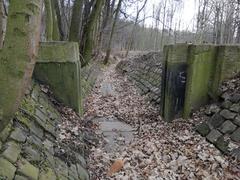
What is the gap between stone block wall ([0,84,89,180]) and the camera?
3318 millimetres

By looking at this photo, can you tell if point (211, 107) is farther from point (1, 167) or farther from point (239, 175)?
point (1, 167)

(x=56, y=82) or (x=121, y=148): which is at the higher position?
(x=56, y=82)

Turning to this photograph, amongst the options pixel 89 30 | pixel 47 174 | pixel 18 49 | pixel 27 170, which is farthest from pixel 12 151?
pixel 89 30

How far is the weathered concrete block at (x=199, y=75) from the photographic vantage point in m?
7.04

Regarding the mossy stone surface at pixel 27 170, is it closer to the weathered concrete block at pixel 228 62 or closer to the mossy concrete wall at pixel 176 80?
the mossy concrete wall at pixel 176 80

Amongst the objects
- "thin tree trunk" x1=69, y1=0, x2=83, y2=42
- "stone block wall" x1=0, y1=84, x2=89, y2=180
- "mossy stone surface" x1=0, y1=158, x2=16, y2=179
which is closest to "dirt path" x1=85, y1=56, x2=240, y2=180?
"stone block wall" x1=0, y1=84, x2=89, y2=180

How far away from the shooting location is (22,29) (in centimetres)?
286

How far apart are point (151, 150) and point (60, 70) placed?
2530 millimetres

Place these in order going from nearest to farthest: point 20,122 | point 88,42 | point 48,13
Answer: point 20,122
point 48,13
point 88,42

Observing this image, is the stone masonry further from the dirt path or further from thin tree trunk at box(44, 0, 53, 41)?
thin tree trunk at box(44, 0, 53, 41)

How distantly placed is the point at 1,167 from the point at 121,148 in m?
3.37

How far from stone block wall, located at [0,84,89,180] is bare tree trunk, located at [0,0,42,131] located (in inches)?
25.7

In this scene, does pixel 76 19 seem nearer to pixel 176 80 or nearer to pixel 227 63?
pixel 176 80

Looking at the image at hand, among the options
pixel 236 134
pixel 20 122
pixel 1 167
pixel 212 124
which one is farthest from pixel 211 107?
pixel 1 167
